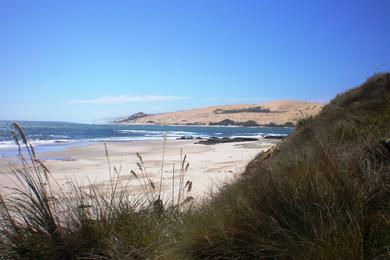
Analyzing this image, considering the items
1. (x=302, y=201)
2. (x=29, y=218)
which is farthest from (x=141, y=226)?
(x=302, y=201)

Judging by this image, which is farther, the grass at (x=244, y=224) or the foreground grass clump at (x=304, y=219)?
the grass at (x=244, y=224)

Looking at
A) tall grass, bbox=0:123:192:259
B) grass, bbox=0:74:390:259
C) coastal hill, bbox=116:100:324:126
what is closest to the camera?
grass, bbox=0:74:390:259

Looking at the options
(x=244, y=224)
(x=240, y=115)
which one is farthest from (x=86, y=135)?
(x=240, y=115)

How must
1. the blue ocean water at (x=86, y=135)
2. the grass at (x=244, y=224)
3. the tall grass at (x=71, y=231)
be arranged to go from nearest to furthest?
the grass at (x=244, y=224)
the tall grass at (x=71, y=231)
the blue ocean water at (x=86, y=135)

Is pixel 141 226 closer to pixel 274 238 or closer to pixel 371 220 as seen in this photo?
pixel 274 238

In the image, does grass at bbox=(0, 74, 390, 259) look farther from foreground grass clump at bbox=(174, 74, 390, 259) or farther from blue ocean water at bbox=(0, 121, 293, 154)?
blue ocean water at bbox=(0, 121, 293, 154)

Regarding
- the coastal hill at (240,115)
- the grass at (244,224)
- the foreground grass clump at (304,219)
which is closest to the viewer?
the foreground grass clump at (304,219)

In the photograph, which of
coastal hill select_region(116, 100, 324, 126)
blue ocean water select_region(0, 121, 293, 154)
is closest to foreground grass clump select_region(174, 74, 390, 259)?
blue ocean water select_region(0, 121, 293, 154)

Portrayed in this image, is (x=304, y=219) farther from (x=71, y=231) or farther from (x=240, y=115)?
(x=240, y=115)

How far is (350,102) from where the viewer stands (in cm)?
844

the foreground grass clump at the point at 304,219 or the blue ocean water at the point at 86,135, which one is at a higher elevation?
the foreground grass clump at the point at 304,219

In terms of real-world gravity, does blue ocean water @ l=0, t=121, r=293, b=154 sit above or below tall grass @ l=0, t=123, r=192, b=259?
below

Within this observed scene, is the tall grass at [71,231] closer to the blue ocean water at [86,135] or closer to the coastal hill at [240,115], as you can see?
the blue ocean water at [86,135]

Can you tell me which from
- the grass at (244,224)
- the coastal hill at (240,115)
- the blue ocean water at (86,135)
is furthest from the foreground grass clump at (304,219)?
the coastal hill at (240,115)
